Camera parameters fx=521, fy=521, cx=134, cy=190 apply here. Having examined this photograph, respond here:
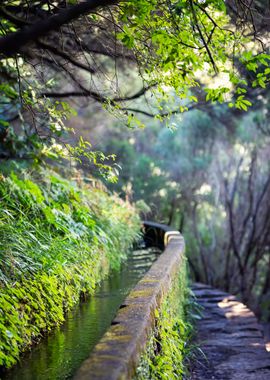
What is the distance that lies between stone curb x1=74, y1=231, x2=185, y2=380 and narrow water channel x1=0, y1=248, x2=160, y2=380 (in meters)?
0.55

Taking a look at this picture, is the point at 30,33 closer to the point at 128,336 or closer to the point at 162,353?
the point at 128,336

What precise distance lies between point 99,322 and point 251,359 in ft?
7.36

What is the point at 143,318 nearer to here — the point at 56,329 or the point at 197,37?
the point at 56,329

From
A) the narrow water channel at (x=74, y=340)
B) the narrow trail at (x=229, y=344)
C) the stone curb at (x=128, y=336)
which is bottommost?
the narrow trail at (x=229, y=344)

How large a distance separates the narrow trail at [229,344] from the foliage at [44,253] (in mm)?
1619

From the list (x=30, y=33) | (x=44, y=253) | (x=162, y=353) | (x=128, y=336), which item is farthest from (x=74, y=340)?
(x=30, y=33)

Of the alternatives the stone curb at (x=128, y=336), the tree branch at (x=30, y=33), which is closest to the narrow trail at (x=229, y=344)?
the stone curb at (x=128, y=336)

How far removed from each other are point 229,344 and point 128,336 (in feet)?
13.5

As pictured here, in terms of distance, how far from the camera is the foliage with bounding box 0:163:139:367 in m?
4.04

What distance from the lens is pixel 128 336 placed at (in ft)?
10.3

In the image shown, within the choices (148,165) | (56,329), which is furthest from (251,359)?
(148,165)

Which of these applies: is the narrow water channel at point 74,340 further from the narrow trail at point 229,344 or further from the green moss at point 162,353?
the narrow trail at point 229,344

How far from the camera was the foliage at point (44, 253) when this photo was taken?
4.04m

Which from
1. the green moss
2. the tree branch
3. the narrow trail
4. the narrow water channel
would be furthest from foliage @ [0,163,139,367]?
the tree branch
